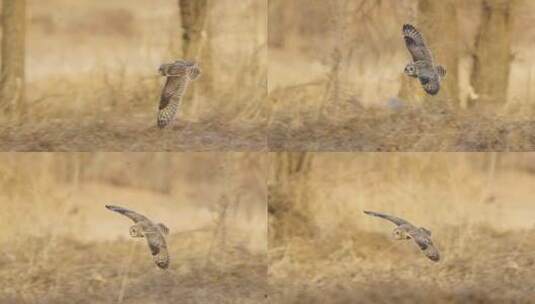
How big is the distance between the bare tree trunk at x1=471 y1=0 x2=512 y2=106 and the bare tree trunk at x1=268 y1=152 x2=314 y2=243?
887 millimetres

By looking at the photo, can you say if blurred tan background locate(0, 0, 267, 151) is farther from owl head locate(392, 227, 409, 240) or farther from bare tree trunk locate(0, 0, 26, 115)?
owl head locate(392, 227, 409, 240)

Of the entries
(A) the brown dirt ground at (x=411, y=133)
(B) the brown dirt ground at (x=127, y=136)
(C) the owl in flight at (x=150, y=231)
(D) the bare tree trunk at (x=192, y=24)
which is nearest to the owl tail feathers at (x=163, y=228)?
(C) the owl in flight at (x=150, y=231)

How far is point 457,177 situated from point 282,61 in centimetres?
97

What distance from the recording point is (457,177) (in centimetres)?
475

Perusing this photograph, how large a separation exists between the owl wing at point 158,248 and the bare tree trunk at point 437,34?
4.21 ft

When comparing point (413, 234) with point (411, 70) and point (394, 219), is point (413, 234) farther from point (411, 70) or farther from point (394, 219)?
point (411, 70)

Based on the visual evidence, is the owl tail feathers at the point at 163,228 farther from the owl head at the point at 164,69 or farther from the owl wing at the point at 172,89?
the owl head at the point at 164,69

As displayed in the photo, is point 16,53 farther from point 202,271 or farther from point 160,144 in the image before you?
point 202,271

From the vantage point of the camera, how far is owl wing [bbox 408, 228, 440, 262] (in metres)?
4.71

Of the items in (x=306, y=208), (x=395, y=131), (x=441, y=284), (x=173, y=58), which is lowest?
(x=441, y=284)

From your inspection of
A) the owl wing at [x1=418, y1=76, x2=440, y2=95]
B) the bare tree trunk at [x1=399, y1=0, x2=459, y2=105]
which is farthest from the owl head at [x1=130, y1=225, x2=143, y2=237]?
the owl wing at [x1=418, y1=76, x2=440, y2=95]

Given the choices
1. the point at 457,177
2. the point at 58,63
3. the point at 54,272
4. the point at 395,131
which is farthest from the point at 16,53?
the point at 457,177

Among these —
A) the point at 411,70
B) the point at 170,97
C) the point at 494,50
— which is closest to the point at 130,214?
the point at 170,97

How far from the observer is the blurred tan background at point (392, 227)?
15.6 ft
